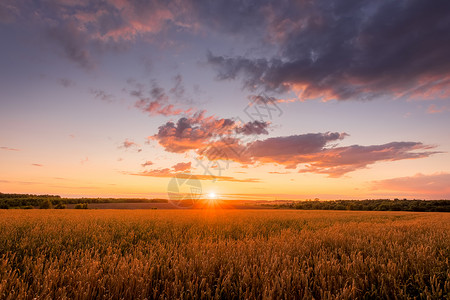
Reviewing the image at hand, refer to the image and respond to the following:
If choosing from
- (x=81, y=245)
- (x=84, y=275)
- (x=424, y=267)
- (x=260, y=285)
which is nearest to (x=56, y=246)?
(x=81, y=245)

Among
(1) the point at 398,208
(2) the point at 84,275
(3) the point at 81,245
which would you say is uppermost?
(2) the point at 84,275

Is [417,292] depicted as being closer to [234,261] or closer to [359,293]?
[359,293]

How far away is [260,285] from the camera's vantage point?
307 cm

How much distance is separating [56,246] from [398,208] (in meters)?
81.8

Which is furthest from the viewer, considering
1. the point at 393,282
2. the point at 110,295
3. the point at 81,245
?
the point at 81,245

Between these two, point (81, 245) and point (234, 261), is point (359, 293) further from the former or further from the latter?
point (81, 245)

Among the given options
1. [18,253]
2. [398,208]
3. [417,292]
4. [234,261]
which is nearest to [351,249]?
[417,292]

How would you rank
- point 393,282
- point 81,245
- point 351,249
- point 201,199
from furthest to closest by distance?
point 201,199, point 81,245, point 351,249, point 393,282

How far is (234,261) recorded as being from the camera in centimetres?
374

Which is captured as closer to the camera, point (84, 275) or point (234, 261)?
point (84, 275)

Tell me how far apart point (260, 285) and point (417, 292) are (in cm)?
234

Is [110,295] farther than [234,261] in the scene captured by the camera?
No

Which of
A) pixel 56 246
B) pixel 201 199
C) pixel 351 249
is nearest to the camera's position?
pixel 351 249

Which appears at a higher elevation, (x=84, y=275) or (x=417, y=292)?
(x=84, y=275)
